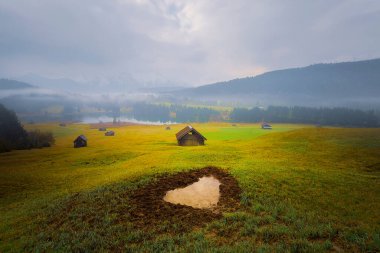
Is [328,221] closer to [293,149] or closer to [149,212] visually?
[149,212]

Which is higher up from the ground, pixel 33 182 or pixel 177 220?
pixel 177 220

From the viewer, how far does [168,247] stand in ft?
41.6

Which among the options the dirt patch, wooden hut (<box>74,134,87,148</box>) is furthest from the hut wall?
the dirt patch

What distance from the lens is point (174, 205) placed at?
1844cm

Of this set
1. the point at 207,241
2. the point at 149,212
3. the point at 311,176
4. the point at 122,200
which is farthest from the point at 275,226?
the point at 311,176

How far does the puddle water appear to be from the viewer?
62.7ft

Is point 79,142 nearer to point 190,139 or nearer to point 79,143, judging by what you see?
point 79,143

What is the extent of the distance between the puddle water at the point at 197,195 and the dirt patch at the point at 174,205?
52 centimetres

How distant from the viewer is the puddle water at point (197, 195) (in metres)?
19.1

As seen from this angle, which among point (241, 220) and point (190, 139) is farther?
point (190, 139)

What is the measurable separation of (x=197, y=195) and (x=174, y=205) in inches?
114

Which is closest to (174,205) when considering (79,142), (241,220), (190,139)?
(241,220)

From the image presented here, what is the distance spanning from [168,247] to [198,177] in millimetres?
12762

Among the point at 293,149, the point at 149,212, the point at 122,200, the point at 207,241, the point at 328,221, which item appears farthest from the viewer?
the point at 293,149
